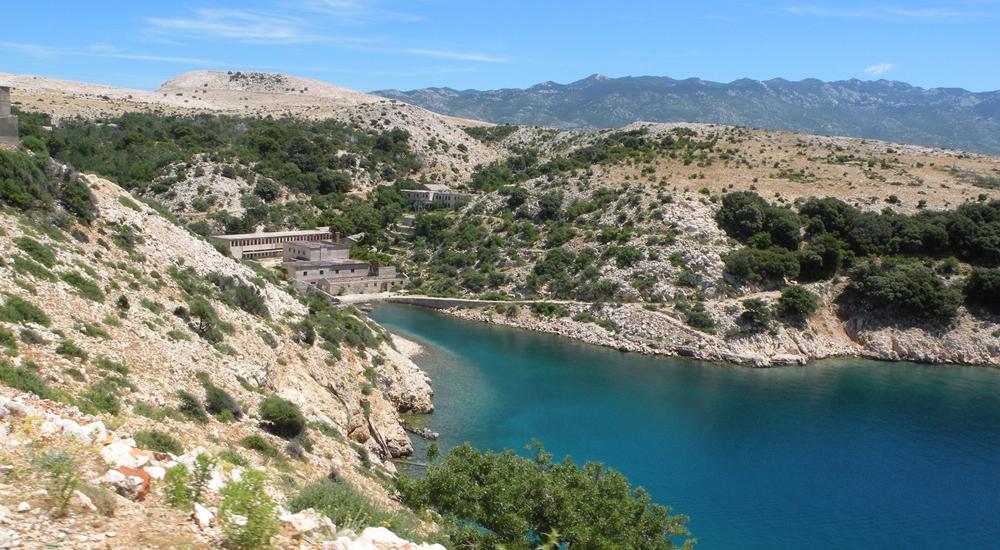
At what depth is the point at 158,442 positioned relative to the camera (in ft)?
50.6

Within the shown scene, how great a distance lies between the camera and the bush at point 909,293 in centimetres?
6050

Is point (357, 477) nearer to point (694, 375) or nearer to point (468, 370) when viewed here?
point (468, 370)

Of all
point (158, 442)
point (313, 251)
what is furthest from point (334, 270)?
point (158, 442)

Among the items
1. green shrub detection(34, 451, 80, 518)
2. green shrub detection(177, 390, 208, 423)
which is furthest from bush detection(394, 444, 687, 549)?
green shrub detection(34, 451, 80, 518)

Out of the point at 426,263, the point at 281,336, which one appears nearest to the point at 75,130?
the point at 426,263

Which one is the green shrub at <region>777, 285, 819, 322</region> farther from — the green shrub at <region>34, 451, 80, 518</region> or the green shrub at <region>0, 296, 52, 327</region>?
the green shrub at <region>34, 451, 80, 518</region>

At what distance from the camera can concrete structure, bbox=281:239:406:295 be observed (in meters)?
67.8

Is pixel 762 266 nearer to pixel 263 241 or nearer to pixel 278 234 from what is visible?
pixel 278 234

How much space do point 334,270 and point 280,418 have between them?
48.9m

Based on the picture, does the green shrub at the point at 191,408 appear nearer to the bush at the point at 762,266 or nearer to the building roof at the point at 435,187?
the bush at the point at 762,266

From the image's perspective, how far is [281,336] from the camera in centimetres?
3062

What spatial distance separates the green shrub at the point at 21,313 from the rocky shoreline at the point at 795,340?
45910mm

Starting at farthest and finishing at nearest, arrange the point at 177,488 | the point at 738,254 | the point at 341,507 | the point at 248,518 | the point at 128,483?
1. the point at 738,254
2. the point at 341,507
3. the point at 177,488
4. the point at 128,483
5. the point at 248,518

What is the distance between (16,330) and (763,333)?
5396 cm
